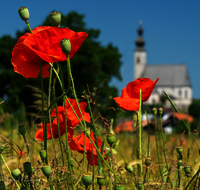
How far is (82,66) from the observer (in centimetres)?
1469

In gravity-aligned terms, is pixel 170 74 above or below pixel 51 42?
above

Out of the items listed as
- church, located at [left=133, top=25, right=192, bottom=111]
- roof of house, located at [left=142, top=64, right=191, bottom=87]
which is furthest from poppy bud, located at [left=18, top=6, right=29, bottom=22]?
roof of house, located at [left=142, top=64, right=191, bottom=87]

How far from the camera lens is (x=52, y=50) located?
1.76ft

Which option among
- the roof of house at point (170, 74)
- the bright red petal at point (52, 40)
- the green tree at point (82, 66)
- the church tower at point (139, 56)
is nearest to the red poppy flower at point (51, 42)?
the bright red petal at point (52, 40)

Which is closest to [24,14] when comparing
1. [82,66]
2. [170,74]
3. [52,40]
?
[52,40]

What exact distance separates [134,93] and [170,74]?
49.0 m

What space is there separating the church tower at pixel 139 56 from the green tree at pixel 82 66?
35.3 metres

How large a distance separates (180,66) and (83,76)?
122 feet

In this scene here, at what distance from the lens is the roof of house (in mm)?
46875

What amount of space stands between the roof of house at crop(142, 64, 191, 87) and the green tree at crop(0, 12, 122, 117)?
31500mm

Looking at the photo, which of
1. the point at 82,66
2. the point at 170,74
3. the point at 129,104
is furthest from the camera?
the point at 170,74

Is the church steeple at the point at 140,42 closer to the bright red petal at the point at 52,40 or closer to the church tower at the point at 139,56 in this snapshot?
the church tower at the point at 139,56

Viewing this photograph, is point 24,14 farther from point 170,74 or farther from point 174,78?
point 170,74

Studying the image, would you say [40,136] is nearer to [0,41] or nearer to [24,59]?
[24,59]
